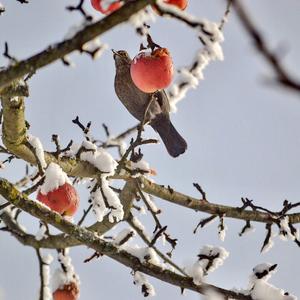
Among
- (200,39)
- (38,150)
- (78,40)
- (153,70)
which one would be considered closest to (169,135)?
(153,70)

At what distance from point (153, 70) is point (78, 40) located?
1.48 m

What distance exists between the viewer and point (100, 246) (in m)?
2.26

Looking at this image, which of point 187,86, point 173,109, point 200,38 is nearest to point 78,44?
point 200,38

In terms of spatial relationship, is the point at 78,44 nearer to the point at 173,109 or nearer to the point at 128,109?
the point at 173,109

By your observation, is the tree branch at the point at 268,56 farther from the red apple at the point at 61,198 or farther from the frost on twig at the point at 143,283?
the red apple at the point at 61,198

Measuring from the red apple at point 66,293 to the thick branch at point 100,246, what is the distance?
0.71m

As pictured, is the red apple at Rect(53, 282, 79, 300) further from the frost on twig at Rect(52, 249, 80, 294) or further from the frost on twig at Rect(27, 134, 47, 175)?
the frost on twig at Rect(27, 134, 47, 175)

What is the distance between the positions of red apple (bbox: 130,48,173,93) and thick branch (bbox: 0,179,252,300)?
1.03m

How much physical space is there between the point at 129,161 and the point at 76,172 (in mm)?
387

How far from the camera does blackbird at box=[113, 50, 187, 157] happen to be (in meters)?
5.39

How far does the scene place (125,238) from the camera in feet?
7.98

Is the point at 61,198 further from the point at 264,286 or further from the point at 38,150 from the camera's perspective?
the point at 264,286

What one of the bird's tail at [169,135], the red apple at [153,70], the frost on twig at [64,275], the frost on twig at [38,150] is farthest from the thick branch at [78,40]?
the bird's tail at [169,135]

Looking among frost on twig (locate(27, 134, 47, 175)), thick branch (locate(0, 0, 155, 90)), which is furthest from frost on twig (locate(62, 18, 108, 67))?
frost on twig (locate(27, 134, 47, 175))
